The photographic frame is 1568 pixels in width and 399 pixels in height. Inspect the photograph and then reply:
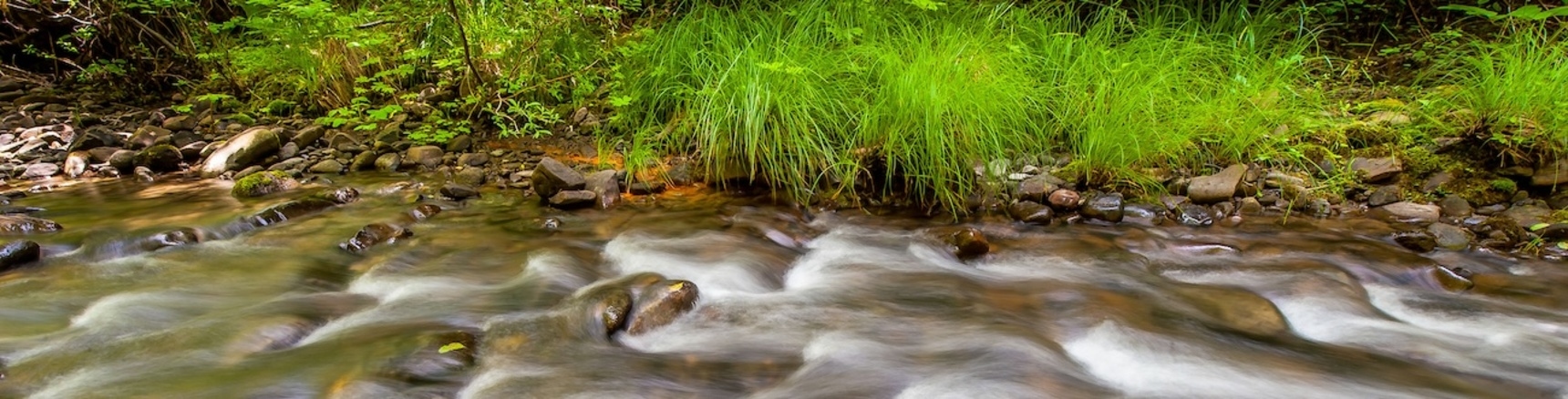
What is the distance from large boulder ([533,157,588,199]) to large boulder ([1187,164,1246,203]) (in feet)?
9.96

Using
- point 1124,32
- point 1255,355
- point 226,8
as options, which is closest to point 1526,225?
point 1255,355

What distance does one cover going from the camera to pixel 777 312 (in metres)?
2.91

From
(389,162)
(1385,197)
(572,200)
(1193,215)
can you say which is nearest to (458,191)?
(572,200)

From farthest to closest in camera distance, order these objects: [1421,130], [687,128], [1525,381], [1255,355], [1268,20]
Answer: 1. [1268,20]
2. [687,128]
3. [1421,130]
4. [1255,355]
5. [1525,381]

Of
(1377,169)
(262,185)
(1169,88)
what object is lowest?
(262,185)

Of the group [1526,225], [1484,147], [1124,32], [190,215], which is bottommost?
[190,215]

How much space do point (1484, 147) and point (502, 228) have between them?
4.64m

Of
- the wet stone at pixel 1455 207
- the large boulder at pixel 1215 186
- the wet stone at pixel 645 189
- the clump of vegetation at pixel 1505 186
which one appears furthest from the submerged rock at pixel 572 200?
the clump of vegetation at pixel 1505 186

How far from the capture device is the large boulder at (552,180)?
423cm

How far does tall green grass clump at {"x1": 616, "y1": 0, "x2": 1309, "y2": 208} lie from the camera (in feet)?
13.0

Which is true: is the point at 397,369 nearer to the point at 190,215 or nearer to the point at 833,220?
the point at 833,220

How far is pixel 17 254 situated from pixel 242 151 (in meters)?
2.18

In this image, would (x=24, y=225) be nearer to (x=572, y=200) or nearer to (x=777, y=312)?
(x=572, y=200)

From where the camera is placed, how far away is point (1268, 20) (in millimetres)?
5340
